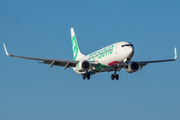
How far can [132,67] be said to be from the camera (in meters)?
53.0

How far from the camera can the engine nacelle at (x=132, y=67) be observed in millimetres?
52906

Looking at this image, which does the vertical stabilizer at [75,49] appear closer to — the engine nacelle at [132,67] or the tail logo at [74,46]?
the tail logo at [74,46]

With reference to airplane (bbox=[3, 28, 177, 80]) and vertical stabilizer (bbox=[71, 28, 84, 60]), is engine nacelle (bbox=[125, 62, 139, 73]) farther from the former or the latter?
vertical stabilizer (bbox=[71, 28, 84, 60])

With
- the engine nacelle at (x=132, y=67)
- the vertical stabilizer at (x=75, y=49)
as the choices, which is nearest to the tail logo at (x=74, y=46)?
the vertical stabilizer at (x=75, y=49)

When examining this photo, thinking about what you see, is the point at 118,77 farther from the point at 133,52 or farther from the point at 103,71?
the point at 133,52

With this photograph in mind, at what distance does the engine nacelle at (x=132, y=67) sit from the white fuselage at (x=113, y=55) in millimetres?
2869

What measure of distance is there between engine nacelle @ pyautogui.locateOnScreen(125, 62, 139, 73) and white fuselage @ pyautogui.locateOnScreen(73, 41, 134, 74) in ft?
9.41

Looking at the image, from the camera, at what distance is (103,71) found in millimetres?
55031

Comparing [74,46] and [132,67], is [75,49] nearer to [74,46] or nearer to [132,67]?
[74,46]

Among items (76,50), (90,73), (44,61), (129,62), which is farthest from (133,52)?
(76,50)

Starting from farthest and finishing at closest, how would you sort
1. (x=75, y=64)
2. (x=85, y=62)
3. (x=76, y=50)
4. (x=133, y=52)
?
1. (x=76, y=50)
2. (x=75, y=64)
3. (x=85, y=62)
4. (x=133, y=52)

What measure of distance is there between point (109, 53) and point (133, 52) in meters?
3.79

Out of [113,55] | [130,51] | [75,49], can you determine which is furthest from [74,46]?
[130,51]

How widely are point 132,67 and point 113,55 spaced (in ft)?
16.6
